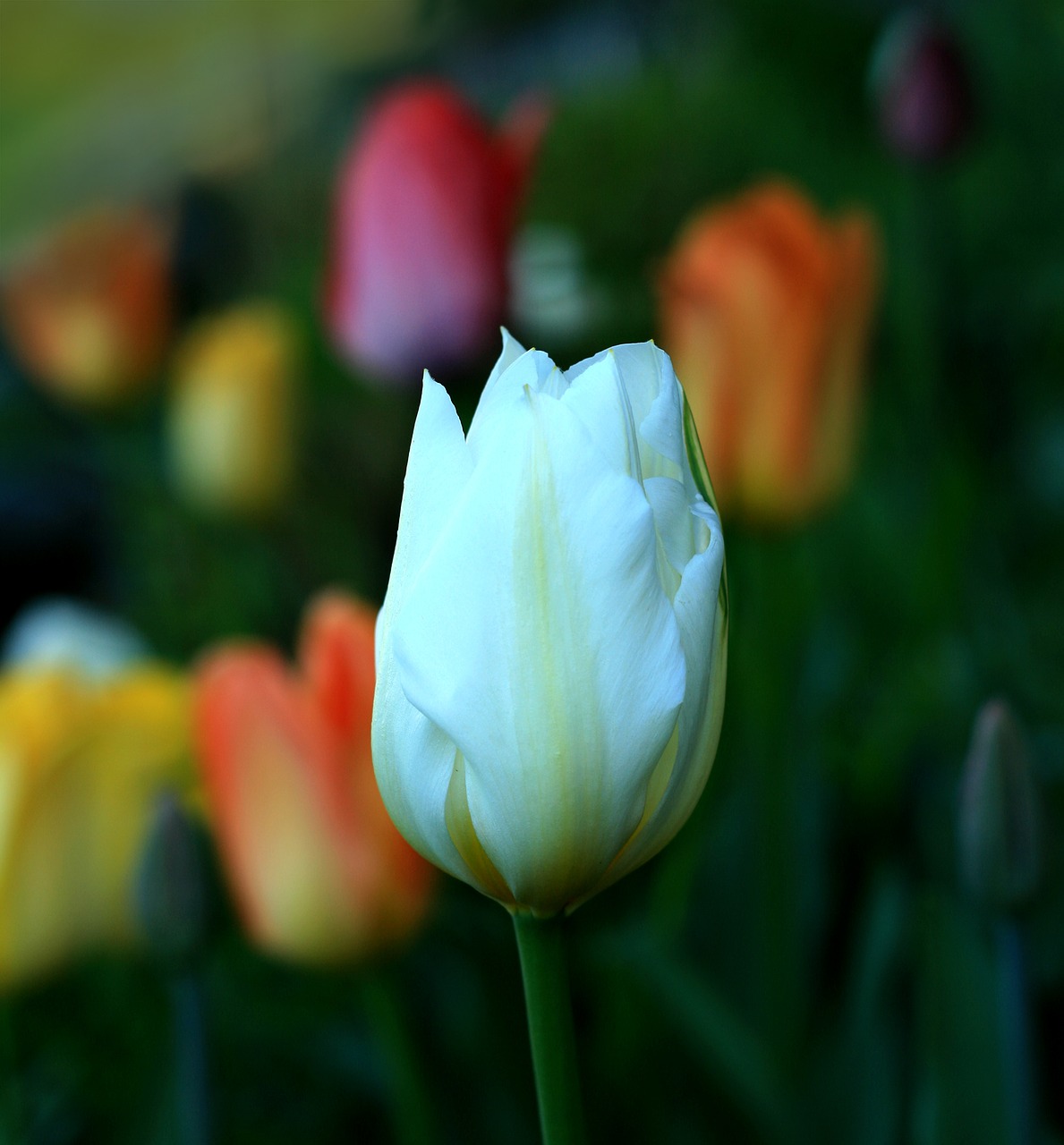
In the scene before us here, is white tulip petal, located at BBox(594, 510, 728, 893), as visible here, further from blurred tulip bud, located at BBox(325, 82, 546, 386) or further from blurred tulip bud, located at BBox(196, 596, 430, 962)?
blurred tulip bud, located at BBox(325, 82, 546, 386)

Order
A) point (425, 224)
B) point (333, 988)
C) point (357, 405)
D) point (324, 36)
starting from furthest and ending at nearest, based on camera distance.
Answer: point (324, 36), point (357, 405), point (333, 988), point (425, 224)

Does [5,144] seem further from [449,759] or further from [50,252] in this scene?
[449,759]

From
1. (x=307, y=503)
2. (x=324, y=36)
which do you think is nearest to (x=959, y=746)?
(x=307, y=503)

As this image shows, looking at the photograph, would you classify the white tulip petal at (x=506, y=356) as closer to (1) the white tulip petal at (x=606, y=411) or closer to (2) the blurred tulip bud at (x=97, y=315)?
(1) the white tulip petal at (x=606, y=411)

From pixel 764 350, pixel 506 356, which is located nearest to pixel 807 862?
pixel 764 350

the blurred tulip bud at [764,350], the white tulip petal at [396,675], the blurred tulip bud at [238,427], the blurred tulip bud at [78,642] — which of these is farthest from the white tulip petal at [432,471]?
the blurred tulip bud at [238,427]

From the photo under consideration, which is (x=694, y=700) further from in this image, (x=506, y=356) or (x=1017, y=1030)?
(x=1017, y=1030)
